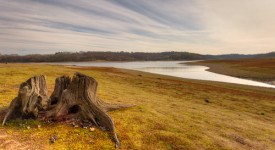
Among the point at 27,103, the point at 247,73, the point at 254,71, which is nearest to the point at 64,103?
the point at 27,103

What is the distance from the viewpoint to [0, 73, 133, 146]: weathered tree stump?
9750 mm

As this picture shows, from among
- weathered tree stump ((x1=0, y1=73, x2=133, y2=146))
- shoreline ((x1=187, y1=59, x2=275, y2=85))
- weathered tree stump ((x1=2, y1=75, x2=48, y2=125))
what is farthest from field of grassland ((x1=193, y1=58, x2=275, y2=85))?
weathered tree stump ((x1=2, y1=75, x2=48, y2=125))

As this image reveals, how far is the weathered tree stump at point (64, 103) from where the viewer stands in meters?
9.75

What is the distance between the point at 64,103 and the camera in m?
10.5

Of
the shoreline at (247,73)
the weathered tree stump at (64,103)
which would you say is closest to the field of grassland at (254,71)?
the shoreline at (247,73)

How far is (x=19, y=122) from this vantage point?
372 inches

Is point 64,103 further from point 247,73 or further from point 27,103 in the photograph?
→ point 247,73

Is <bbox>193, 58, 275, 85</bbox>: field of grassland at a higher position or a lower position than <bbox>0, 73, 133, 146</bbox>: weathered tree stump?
lower

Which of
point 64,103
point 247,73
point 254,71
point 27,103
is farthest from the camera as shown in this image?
point 254,71

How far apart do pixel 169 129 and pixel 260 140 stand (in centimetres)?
505

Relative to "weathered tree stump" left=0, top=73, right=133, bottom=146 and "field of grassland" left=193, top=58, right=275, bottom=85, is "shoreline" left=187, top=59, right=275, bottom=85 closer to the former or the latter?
"field of grassland" left=193, top=58, right=275, bottom=85

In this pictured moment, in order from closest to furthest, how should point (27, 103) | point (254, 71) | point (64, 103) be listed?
point (27, 103) → point (64, 103) → point (254, 71)

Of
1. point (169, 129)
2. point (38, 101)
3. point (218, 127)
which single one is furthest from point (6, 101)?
point (218, 127)

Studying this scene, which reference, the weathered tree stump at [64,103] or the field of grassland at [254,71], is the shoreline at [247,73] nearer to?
the field of grassland at [254,71]
